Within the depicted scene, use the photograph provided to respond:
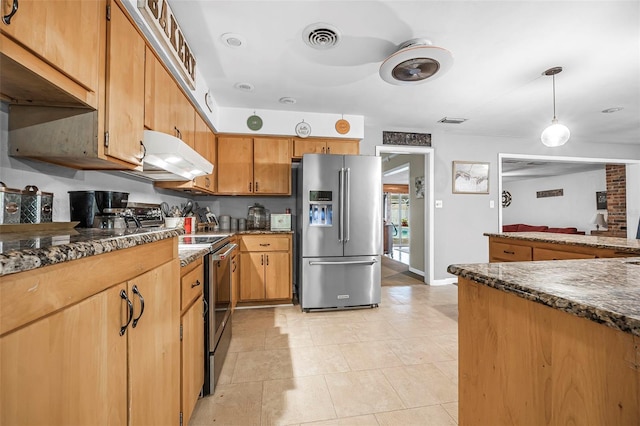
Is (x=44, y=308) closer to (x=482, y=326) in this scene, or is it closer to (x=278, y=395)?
(x=482, y=326)

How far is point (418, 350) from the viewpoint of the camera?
7.25ft

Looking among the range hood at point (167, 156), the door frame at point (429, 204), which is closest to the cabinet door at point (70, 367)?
the range hood at point (167, 156)

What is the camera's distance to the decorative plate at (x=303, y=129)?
357 centimetres

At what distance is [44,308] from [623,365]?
3.78 ft

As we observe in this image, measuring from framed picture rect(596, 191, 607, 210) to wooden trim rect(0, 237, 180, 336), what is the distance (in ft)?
32.0

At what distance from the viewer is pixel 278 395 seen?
1670mm

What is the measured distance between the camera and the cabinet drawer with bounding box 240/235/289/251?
3211 mm

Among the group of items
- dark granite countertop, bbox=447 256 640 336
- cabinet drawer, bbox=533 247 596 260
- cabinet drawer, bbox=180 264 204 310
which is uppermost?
dark granite countertop, bbox=447 256 640 336

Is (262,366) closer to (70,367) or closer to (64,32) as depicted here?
(70,367)

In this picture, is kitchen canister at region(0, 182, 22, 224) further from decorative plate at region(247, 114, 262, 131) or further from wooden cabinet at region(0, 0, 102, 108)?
decorative plate at region(247, 114, 262, 131)

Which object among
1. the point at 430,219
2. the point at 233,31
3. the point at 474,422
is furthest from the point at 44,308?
the point at 430,219

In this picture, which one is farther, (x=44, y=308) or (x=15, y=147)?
(x=15, y=147)

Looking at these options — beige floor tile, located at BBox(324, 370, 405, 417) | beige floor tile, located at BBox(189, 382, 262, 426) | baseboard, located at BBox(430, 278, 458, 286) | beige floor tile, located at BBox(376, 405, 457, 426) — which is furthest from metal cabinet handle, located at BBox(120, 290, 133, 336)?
baseboard, located at BBox(430, 278, 458, 286)

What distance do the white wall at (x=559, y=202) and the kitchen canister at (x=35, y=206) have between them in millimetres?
9625
